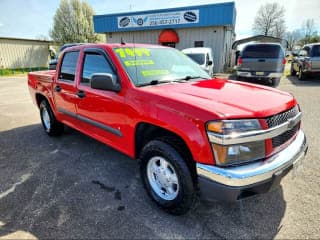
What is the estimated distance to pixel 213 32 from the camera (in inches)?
679

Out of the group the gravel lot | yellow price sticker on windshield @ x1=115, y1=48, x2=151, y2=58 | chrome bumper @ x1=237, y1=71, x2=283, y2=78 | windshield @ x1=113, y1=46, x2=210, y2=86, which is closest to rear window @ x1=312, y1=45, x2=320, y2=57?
chrome bumper @ x1=237, y1=71, x2=283, y2=78

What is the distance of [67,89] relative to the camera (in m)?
3.86

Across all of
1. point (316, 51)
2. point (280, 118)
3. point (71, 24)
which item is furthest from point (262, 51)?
point (71, 24)

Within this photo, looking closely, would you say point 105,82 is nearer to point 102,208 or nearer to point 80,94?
point 80,94

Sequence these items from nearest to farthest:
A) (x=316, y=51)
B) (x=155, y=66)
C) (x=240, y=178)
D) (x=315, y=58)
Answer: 1. (x=240, y=178)
2. (x=155, y=66)
3. (x=315, y=58)
4. (x=316, y=51)

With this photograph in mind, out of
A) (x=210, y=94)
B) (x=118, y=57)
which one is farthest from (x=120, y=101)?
(x=210, y=94)

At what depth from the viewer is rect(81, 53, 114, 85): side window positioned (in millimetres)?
3117

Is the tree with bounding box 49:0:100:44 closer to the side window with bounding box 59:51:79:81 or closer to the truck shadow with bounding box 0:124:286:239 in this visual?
the side window with bounding box 59:51:79:81

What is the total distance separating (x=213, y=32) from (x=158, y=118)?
16810 millimetres

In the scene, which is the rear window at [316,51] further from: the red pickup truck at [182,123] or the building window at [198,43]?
the red pickup truck at [182,123]

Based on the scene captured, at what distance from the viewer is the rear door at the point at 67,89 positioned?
3.76 m

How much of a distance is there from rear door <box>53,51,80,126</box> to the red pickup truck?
43 millimetres

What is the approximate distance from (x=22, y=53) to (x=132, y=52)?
2730 cm

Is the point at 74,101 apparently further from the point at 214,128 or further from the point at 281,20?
the point at 281,20
